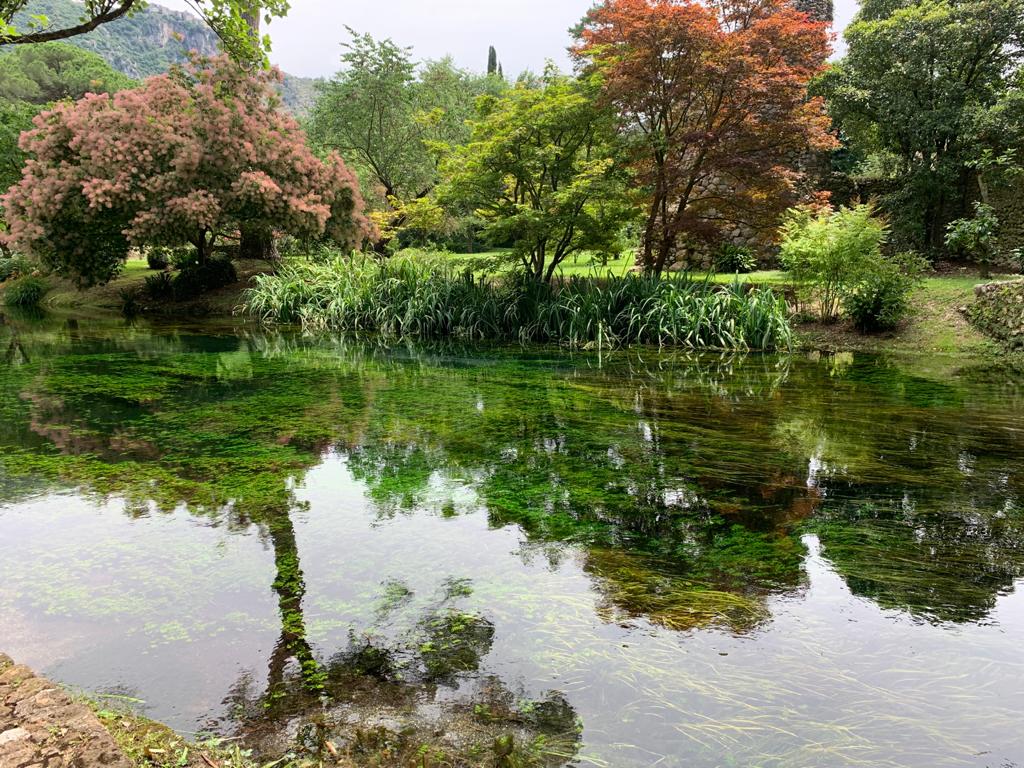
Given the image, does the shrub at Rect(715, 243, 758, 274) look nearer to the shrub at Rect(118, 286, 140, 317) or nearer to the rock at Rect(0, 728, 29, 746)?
the shrub at Rect(118, 286, 140, 317)

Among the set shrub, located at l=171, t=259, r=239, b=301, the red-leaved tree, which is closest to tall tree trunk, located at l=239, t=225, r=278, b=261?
shrub, located at l=171, t=259, r=239, b=301

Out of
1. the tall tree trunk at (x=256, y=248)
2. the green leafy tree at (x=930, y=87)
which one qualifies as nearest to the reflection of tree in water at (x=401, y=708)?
the green leafy tree at (x=930, y=87)

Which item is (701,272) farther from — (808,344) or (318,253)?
(318,253)

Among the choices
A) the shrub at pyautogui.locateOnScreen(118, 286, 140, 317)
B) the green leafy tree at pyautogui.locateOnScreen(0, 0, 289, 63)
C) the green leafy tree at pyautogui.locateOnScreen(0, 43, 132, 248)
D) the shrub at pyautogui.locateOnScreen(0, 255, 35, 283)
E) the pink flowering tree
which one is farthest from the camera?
the green leafy tree at pyautogui.locateOnScreen(0, 43, 132, 248)

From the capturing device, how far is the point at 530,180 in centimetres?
1005

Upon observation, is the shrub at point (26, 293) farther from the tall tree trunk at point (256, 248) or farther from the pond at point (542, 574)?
the pond at point (542, 574)

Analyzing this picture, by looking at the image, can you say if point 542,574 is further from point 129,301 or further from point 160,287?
point 129,301

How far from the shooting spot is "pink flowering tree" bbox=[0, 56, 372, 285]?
1240 centimetres

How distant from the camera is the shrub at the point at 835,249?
30.1ft

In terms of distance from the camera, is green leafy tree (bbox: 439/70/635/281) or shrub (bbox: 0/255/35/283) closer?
green leafy tree (bbox: 439/70/635/281)

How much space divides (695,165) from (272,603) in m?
9.24

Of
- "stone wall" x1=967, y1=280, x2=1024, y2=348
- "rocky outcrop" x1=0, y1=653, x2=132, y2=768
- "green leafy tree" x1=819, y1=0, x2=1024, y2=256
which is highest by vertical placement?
"green leafy tree" x1=819, y1=0, x2=1024, y2=256

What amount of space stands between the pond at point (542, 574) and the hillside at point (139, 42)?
65.1 meters

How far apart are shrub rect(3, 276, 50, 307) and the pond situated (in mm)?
15190
